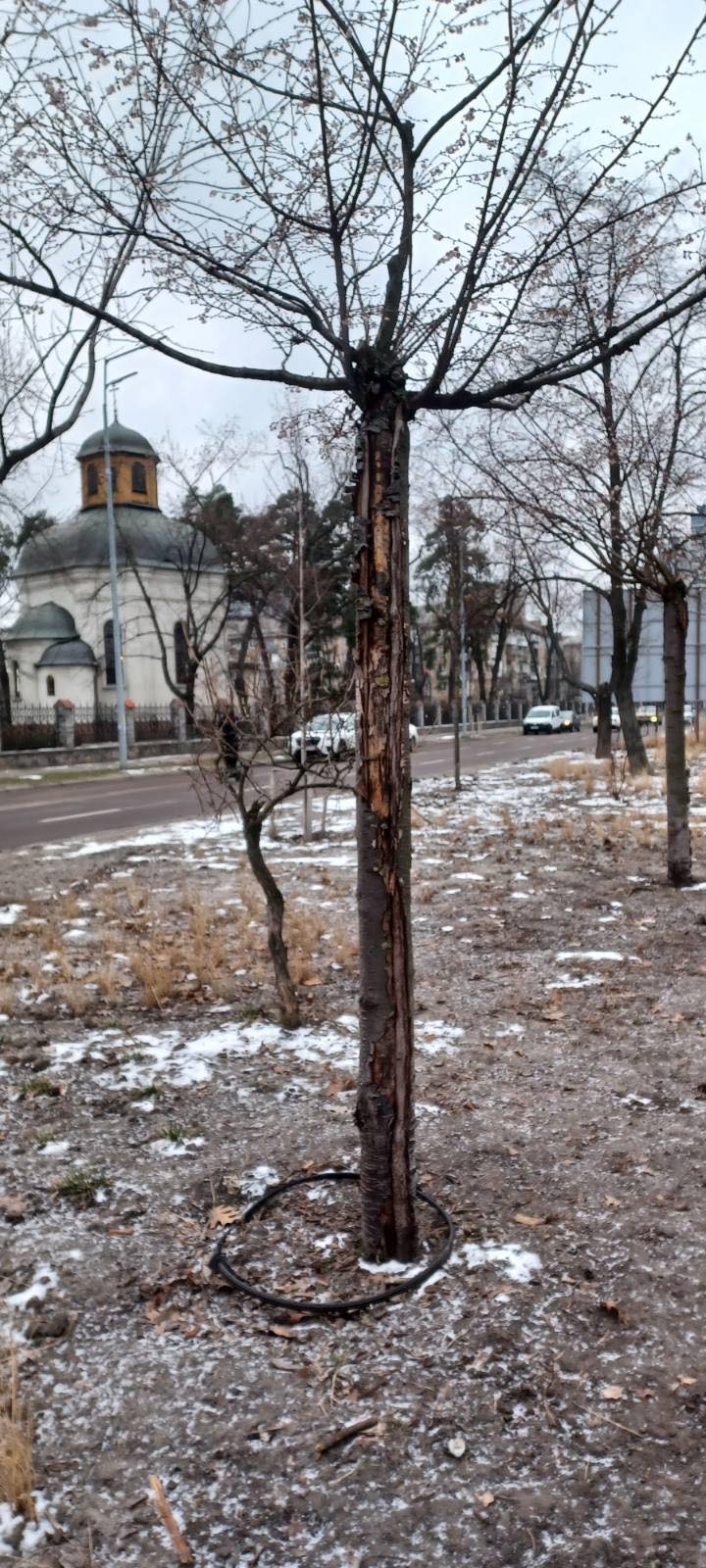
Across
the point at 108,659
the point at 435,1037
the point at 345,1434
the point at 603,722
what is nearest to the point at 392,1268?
the point at 345,1434

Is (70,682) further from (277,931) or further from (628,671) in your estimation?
(277,931)

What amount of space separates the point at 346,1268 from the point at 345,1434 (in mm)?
729

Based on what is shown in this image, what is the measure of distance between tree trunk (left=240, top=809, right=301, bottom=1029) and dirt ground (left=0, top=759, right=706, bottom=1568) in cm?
18

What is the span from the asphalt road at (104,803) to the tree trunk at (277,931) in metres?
3.97

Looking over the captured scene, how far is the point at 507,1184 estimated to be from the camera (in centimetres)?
373

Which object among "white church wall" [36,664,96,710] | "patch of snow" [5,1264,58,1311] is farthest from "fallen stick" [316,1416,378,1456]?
"white church wall" [36,664,96,710]

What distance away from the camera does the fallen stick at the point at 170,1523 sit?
2.22 m

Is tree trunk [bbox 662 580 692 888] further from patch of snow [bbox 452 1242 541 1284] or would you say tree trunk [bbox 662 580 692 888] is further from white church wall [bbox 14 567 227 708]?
white church wall [bbox 14 567 227 708]

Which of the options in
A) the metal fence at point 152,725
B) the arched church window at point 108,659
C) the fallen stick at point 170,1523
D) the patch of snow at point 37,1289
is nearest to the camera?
the fallen stick at point 170,1523

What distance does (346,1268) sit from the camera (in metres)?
3.26

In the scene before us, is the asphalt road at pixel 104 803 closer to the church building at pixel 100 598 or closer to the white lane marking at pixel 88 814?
the white lane marking at pixel 88 814

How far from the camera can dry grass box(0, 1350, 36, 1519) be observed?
2375mm

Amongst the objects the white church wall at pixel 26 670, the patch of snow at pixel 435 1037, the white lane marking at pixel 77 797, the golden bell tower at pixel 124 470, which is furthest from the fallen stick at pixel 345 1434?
the golden bell tower at pixel 124 470

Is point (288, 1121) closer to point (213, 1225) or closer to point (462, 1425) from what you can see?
point (213, 1225)
